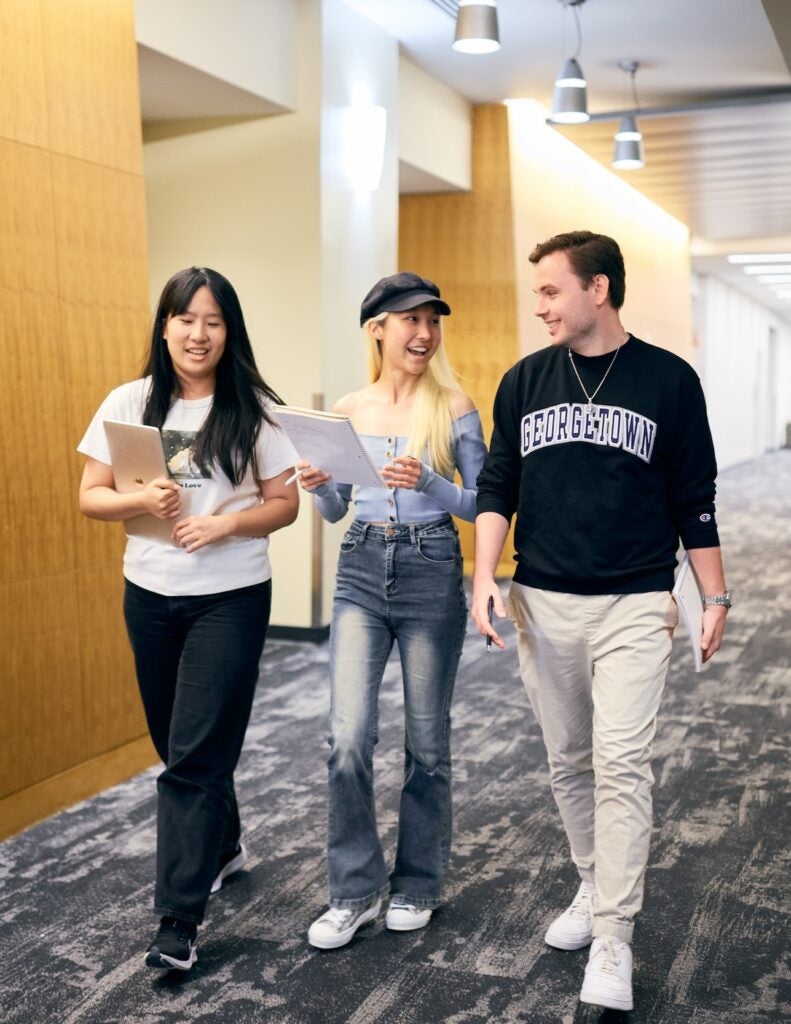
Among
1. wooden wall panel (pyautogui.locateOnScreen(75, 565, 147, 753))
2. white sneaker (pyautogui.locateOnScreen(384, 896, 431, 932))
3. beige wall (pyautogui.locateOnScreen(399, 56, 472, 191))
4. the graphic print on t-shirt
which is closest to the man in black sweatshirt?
white sneaker (pyautogui.locateOnScreen(384, 896, 431, 932))

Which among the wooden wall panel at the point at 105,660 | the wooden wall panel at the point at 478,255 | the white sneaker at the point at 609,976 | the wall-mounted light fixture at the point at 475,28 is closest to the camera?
the white sneaker at the point at 609,976

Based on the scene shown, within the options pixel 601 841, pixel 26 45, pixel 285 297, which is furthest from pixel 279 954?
pixel 285 297

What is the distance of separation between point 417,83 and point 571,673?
252 inches

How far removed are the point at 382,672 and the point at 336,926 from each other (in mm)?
622

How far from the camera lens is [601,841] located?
2707mm

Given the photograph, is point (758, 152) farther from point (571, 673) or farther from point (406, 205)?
point (571, 673)

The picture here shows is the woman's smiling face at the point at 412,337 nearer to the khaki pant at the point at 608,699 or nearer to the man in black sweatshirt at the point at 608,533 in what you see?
the man in black sweatshirt at the point at 608,533

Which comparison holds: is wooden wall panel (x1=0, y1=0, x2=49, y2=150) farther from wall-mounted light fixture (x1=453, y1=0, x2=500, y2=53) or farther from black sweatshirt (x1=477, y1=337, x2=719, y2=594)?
wall-mounted light fixture (x1=453, y1=0, x2=500, y2=53)

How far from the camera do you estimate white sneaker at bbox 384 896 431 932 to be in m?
3.09

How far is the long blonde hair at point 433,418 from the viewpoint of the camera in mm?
2975

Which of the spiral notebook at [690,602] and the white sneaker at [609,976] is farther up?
the spiral notebook at [690,602]

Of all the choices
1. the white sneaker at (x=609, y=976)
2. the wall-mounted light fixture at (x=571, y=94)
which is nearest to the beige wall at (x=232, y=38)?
the wall-mounted light fixture at (x=571, y=94)

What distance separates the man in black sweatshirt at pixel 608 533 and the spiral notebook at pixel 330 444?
1.01 ft

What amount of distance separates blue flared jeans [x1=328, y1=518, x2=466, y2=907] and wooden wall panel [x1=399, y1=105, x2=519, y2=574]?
254 inches
